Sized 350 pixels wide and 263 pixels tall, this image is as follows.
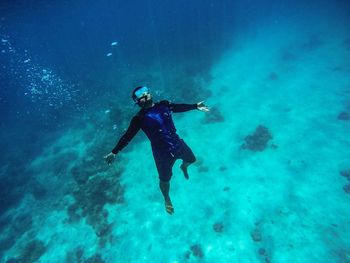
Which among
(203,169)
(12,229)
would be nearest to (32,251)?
(12,229)

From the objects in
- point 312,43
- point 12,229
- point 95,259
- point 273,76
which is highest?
point 312,43

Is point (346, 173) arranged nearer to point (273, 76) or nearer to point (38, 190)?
point (273, 76)

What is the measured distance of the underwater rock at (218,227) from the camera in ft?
36.1

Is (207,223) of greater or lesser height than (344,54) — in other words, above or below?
below

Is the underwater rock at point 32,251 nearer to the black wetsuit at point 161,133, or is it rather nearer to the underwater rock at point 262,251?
the black wetsuit at point 161,133

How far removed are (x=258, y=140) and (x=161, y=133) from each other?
443 inches

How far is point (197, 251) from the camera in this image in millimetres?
10531

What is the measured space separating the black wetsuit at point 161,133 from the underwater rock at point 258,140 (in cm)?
963

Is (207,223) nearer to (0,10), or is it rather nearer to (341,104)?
(341,104)

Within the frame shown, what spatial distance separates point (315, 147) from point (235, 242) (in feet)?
25.5

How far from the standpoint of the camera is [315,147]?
46.8 ft

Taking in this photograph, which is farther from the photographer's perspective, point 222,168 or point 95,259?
point 222,168

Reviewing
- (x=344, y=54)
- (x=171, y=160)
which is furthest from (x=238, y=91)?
(x=171, y=160)

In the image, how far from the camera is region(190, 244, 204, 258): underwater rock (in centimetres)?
1041
